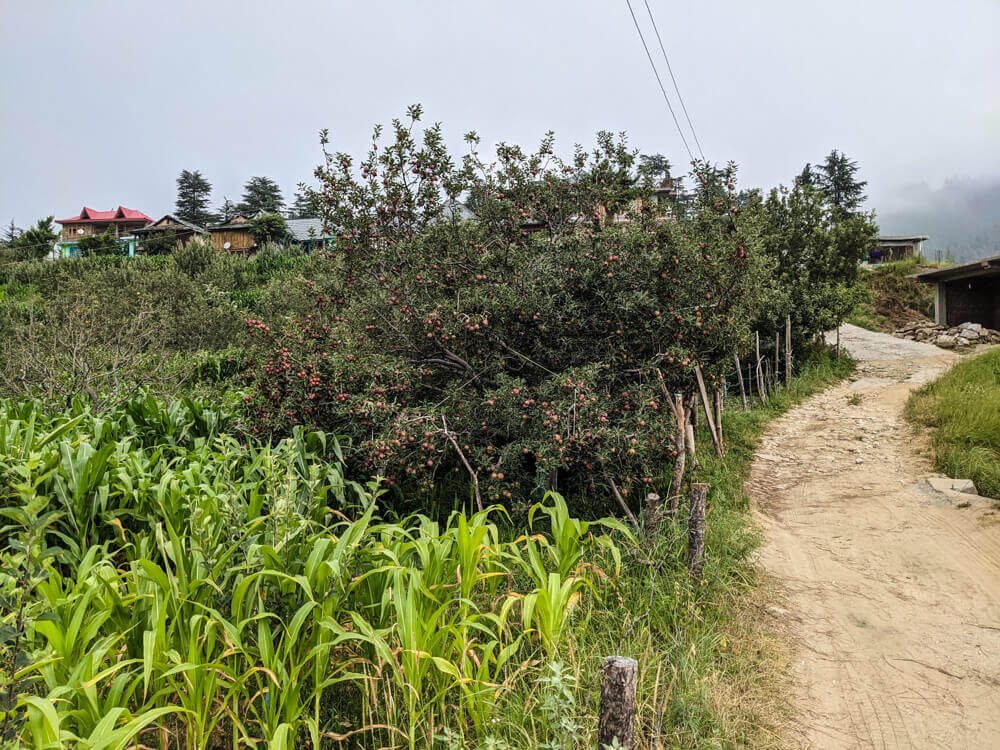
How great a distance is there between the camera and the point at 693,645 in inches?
125

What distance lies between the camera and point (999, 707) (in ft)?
10.3

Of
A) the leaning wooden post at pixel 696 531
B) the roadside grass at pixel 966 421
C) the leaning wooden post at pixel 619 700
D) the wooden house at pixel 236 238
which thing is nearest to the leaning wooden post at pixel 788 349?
the roadside grass at pixel 966 421

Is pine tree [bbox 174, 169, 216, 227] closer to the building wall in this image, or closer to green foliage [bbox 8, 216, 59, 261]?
green foliage [bbox 8, 216, 59, 261]

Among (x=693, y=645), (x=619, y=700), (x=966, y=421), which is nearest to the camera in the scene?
(x=619, y=700)

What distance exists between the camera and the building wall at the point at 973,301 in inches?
717

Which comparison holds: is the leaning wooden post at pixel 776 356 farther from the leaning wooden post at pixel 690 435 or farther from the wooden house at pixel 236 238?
the wooden house at pixel 236 238

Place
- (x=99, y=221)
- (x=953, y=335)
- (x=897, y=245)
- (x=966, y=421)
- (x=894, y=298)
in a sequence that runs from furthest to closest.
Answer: (x=99, y=221), (x=897, y=245), (x=894, y=298), (x=953, y=335), (x=966, y=421)

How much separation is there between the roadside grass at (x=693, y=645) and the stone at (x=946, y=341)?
51.1ft

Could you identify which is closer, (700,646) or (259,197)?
(700,646)

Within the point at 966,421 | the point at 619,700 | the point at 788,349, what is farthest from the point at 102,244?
the point at 619,700

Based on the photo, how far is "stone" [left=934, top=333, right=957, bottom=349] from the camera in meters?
16.7

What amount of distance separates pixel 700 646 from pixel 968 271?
62.5 feet

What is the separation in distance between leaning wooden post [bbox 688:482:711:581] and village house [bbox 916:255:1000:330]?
1847 centimetres

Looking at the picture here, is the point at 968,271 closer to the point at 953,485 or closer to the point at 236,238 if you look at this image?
the point at 953,485
